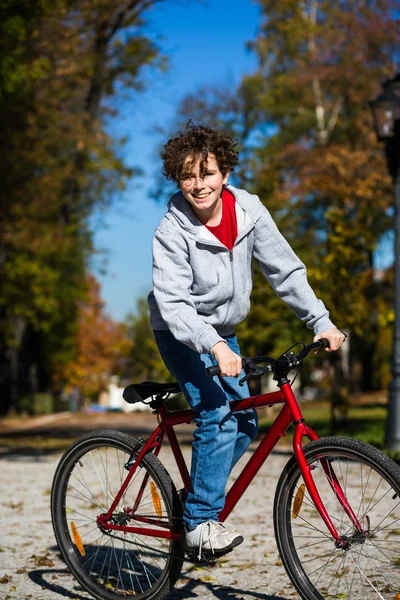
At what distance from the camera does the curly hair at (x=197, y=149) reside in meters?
3.60

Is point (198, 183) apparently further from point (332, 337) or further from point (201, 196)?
point (332, 337)

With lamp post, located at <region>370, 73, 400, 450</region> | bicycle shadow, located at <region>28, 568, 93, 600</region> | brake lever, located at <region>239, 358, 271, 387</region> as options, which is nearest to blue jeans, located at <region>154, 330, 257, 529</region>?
brake lever, located at <region>239, 358, 271, 387</region>

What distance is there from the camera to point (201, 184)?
141 inches

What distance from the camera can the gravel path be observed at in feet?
13.6

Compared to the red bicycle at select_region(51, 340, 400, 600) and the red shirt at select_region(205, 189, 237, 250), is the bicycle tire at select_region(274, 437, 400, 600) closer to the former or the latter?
the red bicycle at select_region(51, 340, 400, 600)

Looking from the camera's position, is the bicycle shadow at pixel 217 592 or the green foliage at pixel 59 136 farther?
the green foliage at pixel 59 136

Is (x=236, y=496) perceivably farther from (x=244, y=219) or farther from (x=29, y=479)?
(x=29, y=479)

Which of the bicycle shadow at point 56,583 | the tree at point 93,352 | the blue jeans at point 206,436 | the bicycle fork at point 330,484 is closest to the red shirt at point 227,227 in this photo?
the blue jeans at point 206,436

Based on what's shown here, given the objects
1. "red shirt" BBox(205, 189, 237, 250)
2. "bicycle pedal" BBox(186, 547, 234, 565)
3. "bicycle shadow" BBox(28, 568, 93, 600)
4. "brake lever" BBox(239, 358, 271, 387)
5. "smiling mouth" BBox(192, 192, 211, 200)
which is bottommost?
"bicycle shadow" BBox(28, 568, 93, 600)

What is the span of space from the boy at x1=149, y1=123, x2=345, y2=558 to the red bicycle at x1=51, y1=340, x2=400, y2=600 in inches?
5.2

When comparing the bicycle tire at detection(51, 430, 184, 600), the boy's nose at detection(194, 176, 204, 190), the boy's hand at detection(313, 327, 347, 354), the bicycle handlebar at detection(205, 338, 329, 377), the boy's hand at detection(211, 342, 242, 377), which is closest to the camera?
the boy's hand at detection(211, 342, 242, 377)

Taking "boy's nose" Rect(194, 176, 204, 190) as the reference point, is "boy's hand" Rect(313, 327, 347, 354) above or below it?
below

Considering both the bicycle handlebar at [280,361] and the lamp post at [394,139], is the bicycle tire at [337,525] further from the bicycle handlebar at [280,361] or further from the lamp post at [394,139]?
the lamp post at [394,139]

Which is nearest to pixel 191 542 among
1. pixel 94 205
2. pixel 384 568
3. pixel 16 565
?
pixel 384 568
